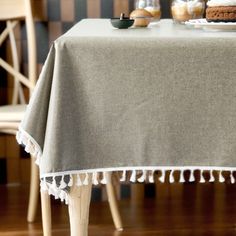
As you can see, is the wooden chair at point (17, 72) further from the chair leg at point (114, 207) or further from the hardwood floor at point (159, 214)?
the chair leg at point (114, 207)

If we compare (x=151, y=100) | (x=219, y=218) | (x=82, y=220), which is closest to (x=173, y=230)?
(x=219, y=218)

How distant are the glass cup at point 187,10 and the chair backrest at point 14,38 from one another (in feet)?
2.03

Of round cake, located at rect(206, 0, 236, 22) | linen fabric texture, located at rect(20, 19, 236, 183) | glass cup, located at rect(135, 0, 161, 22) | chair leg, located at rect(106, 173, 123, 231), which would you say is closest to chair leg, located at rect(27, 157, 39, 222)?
chair leg, located at rect(106, 173, 123, 231)

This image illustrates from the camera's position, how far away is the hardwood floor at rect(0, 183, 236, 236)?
220 centimetres

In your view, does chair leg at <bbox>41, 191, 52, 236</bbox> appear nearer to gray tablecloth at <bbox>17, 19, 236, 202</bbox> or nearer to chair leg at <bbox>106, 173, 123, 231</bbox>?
chair leg at <bbox>106, 173, 123, 231</bbox>

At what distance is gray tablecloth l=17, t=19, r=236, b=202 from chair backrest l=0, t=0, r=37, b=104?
0.85 metres

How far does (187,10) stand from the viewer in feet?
6.26

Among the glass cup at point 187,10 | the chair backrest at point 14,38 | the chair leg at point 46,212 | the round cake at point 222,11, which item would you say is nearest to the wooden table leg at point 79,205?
the chair leg at point 46,212

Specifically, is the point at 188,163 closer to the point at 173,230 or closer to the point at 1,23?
the point at 173,230

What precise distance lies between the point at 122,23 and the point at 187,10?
1.14ft

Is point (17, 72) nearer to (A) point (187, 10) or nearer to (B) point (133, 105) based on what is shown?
(A) point (187, 10)

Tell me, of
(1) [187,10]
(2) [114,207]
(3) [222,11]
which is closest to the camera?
(3) [222,11]

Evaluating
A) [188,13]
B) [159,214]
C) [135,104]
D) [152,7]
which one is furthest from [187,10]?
[159,214]

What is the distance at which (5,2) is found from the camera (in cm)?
231
